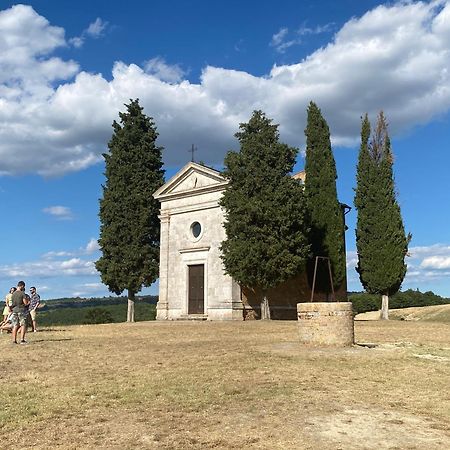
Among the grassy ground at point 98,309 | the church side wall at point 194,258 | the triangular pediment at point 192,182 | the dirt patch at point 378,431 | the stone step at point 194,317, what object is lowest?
the grassy ground at point 98,309

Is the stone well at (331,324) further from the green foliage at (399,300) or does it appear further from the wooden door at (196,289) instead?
the green foliage at (399,300)

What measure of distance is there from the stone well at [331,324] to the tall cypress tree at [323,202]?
15087 millimetres

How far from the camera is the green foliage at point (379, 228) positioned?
26.5 m

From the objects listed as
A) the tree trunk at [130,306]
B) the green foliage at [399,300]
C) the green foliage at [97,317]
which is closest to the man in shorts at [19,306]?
the tree trunk at [130,306]

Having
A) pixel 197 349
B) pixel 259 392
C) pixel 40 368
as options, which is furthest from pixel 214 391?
pixel 197 349

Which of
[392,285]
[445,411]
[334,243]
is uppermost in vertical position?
[334,243]

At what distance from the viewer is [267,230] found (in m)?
23.6

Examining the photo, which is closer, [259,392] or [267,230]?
[259,392]

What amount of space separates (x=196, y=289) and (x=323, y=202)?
28.4 feet

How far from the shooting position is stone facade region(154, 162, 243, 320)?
26.7m

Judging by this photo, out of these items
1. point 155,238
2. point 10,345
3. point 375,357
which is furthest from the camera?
point 155,238

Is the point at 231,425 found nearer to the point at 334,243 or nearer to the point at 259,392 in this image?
the point at 259,392

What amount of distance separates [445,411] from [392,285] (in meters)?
21.3

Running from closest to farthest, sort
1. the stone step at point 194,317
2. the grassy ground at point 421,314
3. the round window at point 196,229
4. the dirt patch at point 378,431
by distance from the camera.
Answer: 1. the dirt patch at point 378,431
2. the stone step at point 194,317
3. the round window at point 196,229
4. the grassy ground at point 421,314
